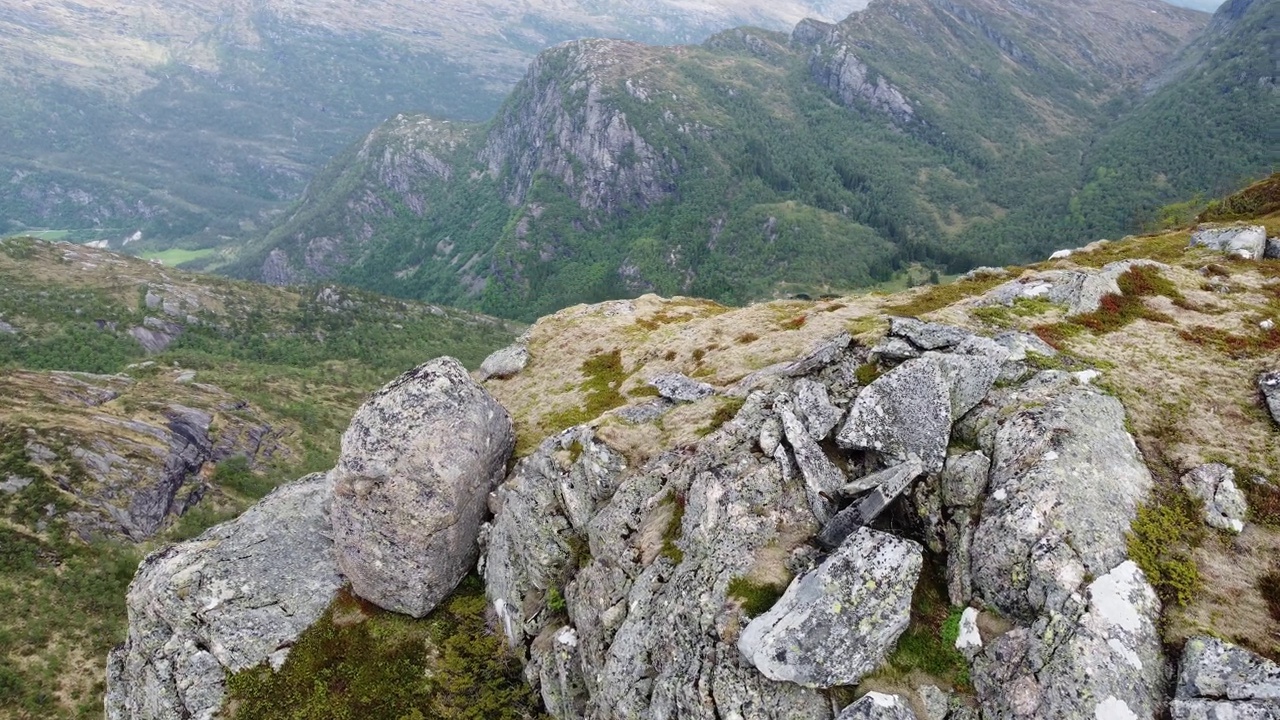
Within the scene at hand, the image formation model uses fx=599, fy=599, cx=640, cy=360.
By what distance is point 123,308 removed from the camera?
17850 centimetres

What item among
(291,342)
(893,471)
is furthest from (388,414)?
(291,342)

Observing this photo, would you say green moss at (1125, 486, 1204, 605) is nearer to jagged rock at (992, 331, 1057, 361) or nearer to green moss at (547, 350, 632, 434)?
jagged rock at (992, 331, 1057, 361)

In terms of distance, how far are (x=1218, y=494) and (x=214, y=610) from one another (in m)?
46.3

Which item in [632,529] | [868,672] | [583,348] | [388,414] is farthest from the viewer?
[583,348]

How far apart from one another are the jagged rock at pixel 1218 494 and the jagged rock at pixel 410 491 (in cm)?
3299

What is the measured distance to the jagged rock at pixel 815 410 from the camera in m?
26.0

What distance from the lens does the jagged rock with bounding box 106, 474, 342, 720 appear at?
31.8m

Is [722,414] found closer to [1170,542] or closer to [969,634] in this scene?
[969,634]

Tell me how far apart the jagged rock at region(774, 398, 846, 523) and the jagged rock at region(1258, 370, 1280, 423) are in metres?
17.3

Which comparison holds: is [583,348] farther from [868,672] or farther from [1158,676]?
[1158,676]

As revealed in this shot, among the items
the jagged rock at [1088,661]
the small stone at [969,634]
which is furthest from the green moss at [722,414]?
the jagged rock at [1088,661]

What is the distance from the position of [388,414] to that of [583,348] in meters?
27.9

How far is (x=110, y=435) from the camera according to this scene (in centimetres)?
10100

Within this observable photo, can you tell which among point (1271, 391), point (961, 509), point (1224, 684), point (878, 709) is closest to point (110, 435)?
point (878, 709)
